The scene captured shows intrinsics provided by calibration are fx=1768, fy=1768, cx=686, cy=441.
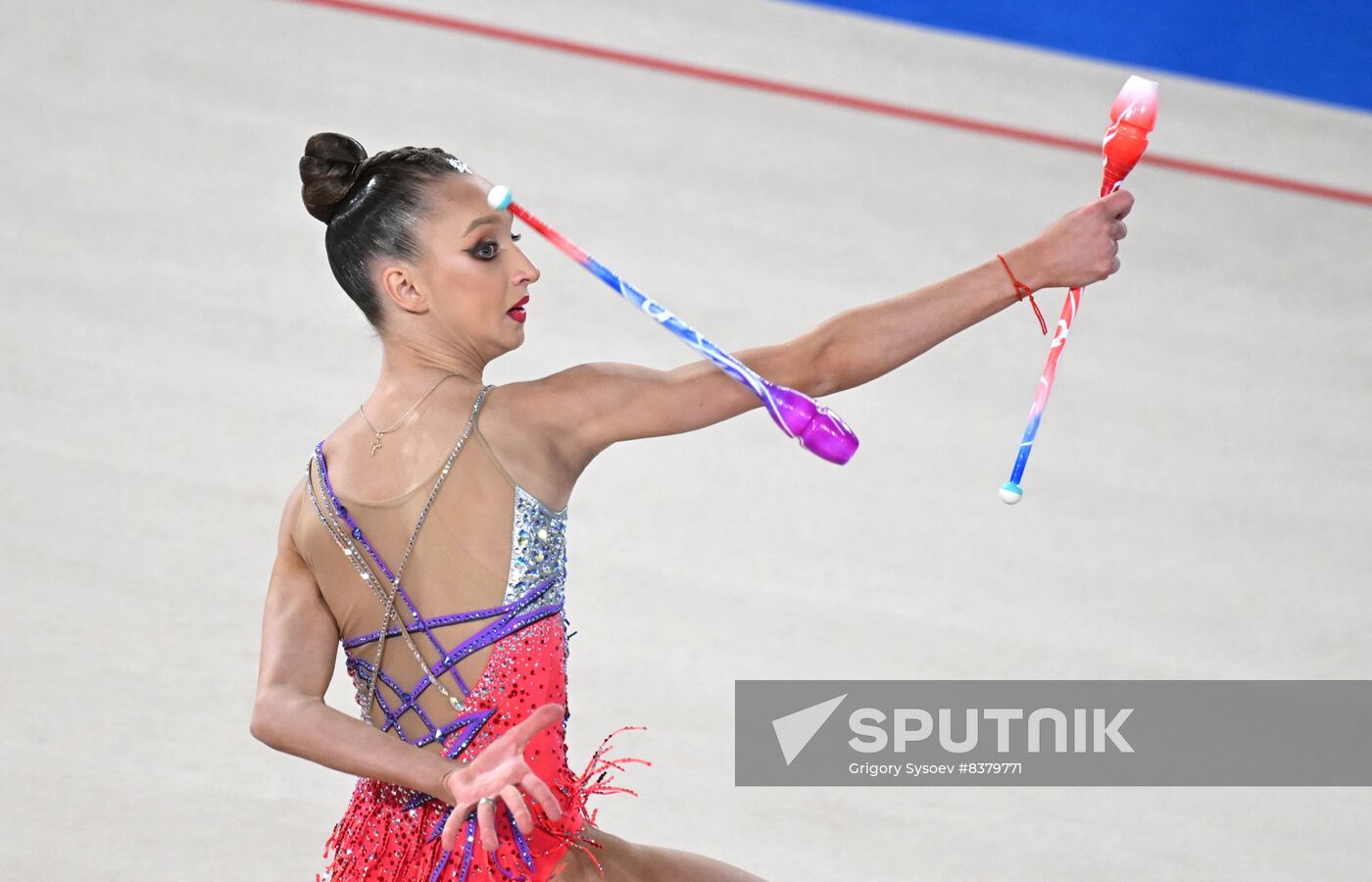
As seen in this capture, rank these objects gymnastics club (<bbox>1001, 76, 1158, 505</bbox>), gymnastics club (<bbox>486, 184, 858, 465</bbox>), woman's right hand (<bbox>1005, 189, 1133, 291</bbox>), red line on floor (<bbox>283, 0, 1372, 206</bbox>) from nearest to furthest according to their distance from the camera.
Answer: gymnastics club (<bbox>486, 184, 858, 465</bbox>) → woman's right hand (<bbox>1005, 189, 1133, 291</bbox>) → gymnastics club (<bbox>1001, 76, 1158, 505</bbox>) → red line on floor (<bbox>283, 0, 1372, 206</bbox>)

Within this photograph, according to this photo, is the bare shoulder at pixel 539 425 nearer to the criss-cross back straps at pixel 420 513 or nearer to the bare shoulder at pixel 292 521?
the criss-cross back straps at pixel 420 513

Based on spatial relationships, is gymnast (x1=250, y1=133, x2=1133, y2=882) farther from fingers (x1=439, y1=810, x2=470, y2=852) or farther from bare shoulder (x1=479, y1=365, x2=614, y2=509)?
fingers (x1=439, y1=810, x2=470, y2=852)

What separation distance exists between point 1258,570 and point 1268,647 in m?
0.27

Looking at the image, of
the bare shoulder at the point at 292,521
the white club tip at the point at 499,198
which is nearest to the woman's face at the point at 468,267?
the white club tip at the point at 499,198

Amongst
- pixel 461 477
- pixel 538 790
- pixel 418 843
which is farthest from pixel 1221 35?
pixel 538 790

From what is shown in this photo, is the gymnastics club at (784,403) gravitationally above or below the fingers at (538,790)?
above

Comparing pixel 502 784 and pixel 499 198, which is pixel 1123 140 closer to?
pixel 499 198

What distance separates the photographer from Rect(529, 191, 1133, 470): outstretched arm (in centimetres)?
194

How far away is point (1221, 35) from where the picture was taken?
18.4 feet

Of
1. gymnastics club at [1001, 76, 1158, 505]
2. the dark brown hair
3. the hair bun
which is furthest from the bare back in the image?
gymnastics club at [1001, 76, 1158, 505]

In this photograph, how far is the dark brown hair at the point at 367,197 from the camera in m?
1.97

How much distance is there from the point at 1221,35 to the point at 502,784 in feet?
15.4

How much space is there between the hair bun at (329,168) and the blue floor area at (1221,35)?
13.7 ft

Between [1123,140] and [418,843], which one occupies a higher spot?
[1123,140]
